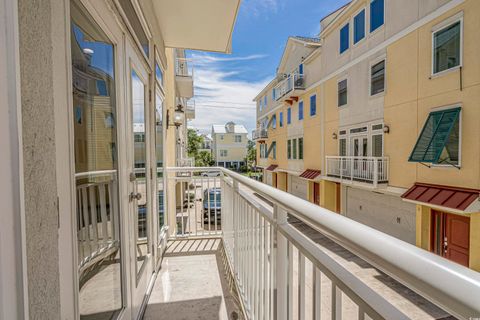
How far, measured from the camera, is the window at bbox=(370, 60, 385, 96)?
22.8ft

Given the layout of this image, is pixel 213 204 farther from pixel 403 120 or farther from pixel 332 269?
pixel 332 269

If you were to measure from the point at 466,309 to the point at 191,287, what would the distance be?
2.23 meters

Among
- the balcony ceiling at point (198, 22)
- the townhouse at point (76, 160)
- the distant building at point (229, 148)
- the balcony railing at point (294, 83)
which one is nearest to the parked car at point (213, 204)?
the townhouse at point (76, 160)

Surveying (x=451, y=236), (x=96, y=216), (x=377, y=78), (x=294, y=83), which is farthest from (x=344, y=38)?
(x=96, y=216)

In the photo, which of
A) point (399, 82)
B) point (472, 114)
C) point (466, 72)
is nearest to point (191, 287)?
point (472, 114)

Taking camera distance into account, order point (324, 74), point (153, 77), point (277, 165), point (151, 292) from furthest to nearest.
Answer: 1. point (277, 165)
2. point (324, 74)
3. point (153, 77)
4. point (151, 292)

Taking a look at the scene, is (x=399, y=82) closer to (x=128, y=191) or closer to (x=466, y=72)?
(x=466, y=72)

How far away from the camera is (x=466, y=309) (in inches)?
11.5

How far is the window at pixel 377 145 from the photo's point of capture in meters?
7.06

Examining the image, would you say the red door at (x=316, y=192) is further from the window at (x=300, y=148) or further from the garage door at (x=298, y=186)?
the window at (x=300, y=148)

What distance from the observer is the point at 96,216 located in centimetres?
117

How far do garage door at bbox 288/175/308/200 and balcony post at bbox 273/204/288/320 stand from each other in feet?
37.2

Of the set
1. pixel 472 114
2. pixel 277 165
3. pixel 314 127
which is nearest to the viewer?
pixel 472 114

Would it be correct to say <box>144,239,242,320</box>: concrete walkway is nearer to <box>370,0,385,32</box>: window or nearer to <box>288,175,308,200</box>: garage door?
<box>370,0,385,32</box>: window
